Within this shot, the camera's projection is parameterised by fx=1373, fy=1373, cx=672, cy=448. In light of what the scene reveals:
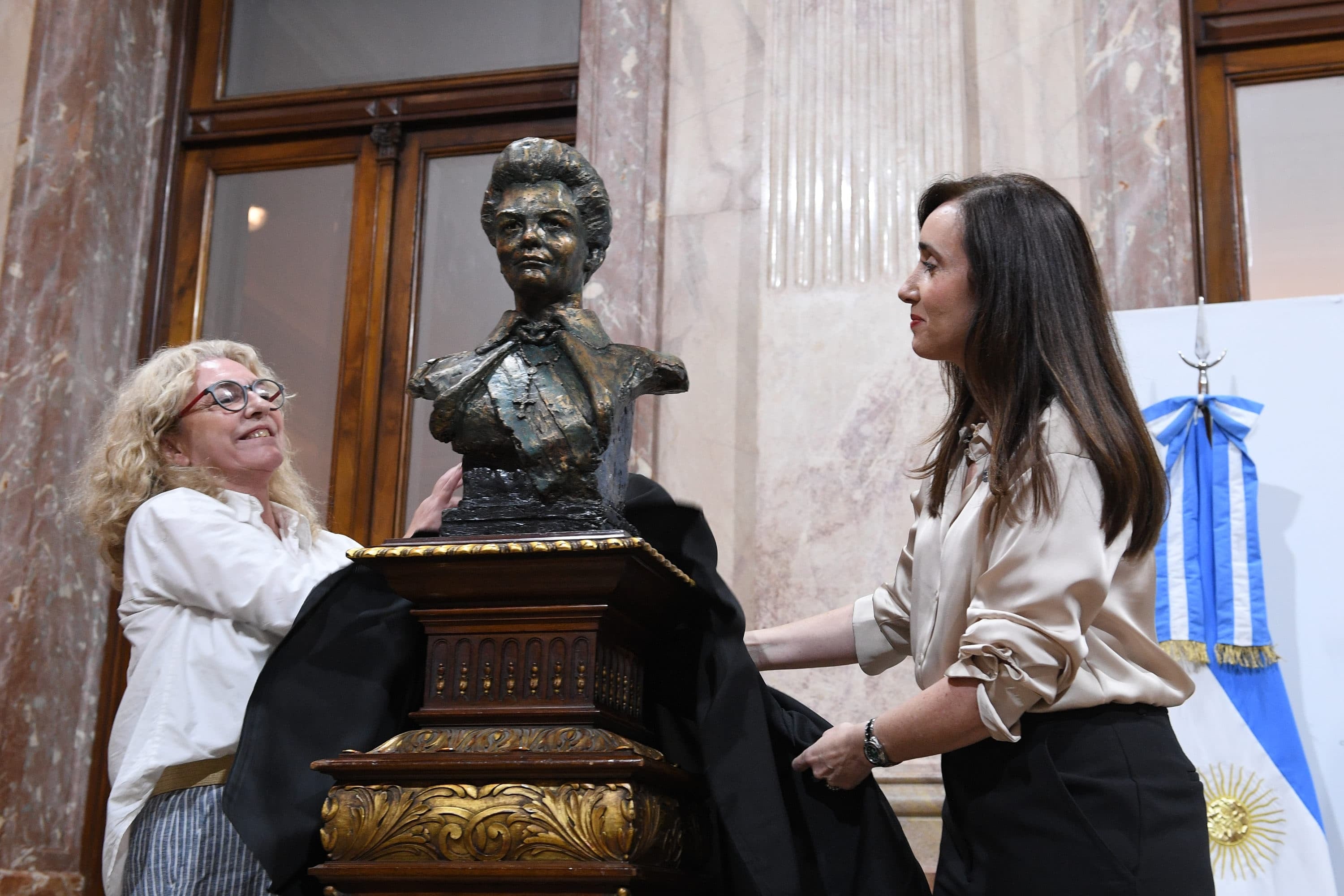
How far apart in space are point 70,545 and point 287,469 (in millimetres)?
1918

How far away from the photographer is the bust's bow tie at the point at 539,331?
2.22 m

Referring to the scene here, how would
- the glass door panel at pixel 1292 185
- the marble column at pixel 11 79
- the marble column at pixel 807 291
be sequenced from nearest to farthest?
1. the marble column at pixel 807 291
2. the glass door panel at pixel 1292 185
3. the marble column at pixel 11 79

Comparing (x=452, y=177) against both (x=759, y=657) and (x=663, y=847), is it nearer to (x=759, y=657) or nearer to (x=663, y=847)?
(x=759, y=657)

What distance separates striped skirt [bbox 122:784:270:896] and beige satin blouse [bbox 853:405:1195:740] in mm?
1272

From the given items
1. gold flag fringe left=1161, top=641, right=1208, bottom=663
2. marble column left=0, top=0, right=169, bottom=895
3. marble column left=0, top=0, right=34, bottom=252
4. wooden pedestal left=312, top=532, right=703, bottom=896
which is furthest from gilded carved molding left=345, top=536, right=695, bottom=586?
marble column left=0, top=0, right=34, bottom=252

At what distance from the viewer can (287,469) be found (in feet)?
10.4

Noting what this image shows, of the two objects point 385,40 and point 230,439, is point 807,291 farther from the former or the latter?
point 385,40

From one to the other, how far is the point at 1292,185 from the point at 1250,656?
172cm

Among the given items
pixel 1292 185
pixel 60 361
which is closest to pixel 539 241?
pixel 1292 185

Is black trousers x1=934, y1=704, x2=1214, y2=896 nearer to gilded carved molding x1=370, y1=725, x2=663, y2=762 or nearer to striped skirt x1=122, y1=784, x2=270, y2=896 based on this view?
gilded carved molding x1=370, y1=725, x2=663, y2=762

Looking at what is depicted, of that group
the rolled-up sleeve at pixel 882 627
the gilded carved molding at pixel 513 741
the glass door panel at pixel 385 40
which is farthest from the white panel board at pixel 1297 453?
the glass door panel at pixel 385 40

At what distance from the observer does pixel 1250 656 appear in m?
3.31

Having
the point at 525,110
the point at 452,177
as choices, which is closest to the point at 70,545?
the point at 452,177

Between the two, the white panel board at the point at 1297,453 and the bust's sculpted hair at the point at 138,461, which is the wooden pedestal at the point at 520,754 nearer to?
the bust's sculpted hair at the point at 138,461
